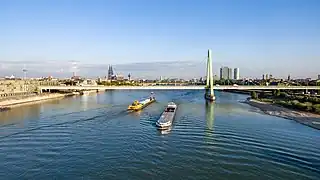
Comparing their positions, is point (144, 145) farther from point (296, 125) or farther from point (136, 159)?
point (296, 125)

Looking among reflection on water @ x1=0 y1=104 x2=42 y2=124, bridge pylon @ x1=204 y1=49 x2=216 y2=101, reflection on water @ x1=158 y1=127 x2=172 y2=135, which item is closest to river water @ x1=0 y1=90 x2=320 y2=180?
reflection on water @ x1=158 y1=127 x2=172 y2=135

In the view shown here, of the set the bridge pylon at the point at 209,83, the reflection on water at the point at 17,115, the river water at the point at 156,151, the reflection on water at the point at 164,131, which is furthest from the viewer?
the bridge pylon at the point at 209,83

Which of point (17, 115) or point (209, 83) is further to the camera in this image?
point (209, 83)

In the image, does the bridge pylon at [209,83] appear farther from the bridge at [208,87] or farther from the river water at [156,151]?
the river water at [156,151]

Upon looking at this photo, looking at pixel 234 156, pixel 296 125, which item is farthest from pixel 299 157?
pixel 296 125

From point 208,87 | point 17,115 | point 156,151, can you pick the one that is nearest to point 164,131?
point 156,151

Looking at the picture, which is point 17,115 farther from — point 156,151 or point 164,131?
point 156,151

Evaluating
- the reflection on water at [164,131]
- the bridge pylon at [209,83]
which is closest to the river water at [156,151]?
the reflection on water at [164,131]

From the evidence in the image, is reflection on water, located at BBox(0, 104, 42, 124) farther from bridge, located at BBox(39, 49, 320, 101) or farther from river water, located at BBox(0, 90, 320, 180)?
bridge, located at BBox(39, 49, 320, 101)

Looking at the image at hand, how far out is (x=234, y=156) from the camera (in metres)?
9.87

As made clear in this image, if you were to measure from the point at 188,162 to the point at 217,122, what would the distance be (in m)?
8.35

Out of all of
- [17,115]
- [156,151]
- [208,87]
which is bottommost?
[156,151]

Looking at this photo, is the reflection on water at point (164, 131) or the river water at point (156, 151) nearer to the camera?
the river water at point (156, 151)

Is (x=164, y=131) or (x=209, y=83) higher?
(x=209, y=83)
